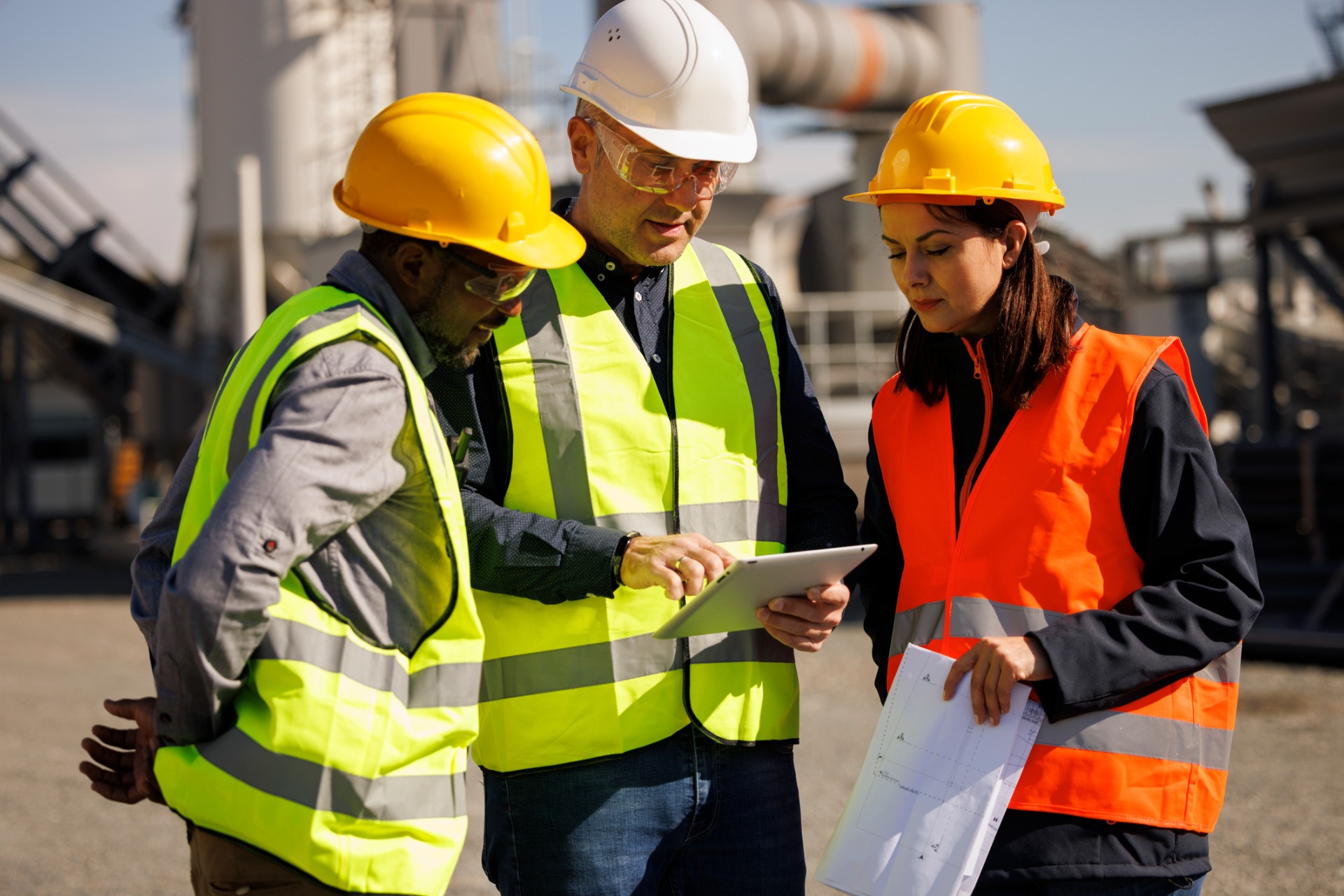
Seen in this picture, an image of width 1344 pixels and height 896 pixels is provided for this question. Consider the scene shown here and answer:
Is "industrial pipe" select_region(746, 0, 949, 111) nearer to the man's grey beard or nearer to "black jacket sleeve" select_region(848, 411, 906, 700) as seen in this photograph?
"black jacket sleeve" select_region(848, 411, 906, 700)

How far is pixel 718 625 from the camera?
7.15ft

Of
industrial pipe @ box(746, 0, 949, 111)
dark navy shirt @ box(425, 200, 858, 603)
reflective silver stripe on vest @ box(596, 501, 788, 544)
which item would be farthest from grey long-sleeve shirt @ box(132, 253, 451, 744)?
industrial pipe @ box(746, 0, 949, 111)

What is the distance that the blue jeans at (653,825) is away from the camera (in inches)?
85.4

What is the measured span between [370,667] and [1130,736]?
1209mm

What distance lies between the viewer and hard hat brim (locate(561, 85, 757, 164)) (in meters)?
2.30

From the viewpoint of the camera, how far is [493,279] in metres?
1.86

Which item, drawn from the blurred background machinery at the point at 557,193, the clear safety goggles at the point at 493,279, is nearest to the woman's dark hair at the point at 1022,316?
the clear safety goggles at the point at 493,279

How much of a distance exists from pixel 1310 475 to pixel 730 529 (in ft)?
26.2

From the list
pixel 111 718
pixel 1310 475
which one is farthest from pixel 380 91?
pixel 1310 475

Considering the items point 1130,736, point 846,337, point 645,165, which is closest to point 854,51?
point 846,337

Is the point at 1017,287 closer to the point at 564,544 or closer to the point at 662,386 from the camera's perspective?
the point at 662,386

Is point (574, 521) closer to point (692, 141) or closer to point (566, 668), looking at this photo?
point (566, 668)

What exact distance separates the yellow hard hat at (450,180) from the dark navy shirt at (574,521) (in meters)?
0.42

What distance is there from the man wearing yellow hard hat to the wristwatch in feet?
1.34
